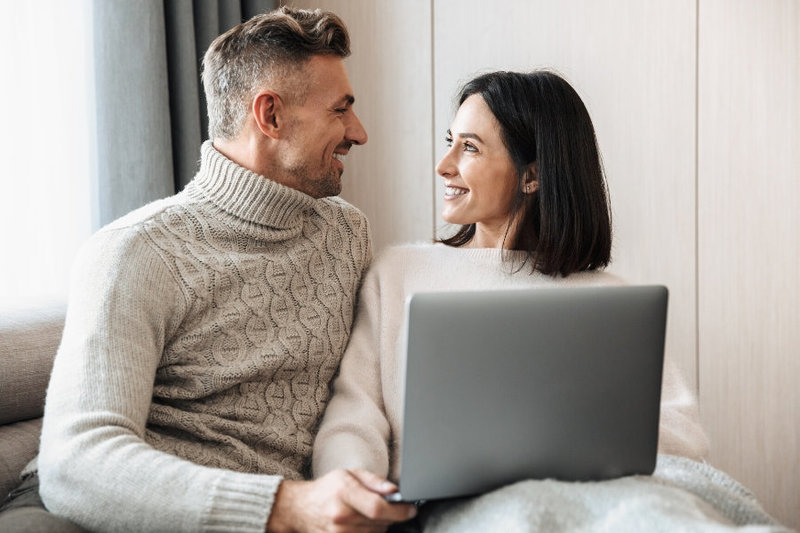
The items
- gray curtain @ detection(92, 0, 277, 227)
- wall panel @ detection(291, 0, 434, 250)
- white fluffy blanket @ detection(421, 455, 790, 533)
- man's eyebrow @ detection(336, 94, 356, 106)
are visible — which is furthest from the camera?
wall panel @ detection(291, 0, 434, 250)

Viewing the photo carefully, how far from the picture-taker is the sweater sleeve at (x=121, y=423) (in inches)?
43.9

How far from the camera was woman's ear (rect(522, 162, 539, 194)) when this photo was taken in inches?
66.1

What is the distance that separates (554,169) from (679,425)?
0.53 m

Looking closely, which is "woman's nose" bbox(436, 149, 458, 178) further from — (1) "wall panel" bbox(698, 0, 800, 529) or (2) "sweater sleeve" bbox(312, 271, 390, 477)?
(1) "wall panel" bbox(698, 0, 800, 529)

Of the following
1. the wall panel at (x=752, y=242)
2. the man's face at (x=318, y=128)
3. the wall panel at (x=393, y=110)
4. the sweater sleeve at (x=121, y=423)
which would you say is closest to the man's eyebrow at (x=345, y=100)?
the man's face at (x=318, y=128)

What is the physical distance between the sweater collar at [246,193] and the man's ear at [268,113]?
95mm

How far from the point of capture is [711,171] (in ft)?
7.55

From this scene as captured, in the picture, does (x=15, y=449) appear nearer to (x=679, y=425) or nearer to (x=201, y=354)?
(x=201, y=354)

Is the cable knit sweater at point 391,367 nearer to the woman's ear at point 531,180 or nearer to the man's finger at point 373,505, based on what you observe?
the woman's ear at point 531,180

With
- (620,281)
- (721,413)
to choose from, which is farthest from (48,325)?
(721,413)

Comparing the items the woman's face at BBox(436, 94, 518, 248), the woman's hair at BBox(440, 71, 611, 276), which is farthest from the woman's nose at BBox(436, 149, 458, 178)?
A: the woman's hair at BBox(440, 71, 611, 276)

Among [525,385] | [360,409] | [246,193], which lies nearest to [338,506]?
[525,385]

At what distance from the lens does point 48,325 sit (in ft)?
5.20

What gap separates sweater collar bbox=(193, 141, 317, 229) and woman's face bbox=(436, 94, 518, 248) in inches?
13.2
